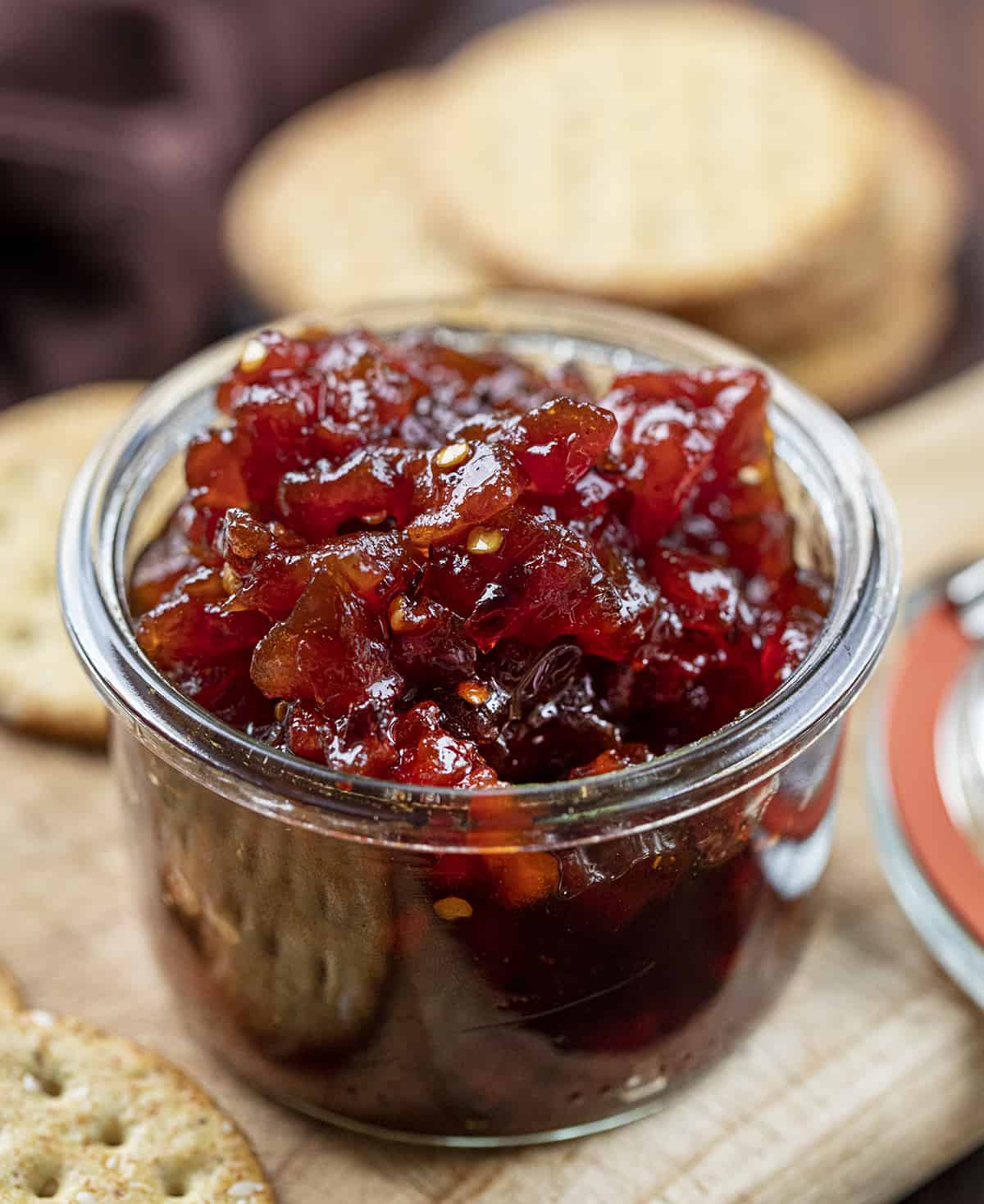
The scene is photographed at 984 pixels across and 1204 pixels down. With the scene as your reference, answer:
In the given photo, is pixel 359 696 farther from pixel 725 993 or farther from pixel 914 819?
pixel 914 819

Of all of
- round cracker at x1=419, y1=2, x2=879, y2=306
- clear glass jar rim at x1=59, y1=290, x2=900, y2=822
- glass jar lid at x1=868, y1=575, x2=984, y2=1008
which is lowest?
glass jar lid at x1=868, y1=575, x2=984, y2=1008

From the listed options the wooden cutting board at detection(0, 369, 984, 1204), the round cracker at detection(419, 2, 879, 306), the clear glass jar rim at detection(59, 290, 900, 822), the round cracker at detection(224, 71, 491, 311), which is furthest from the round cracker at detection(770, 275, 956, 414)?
the clear glass jar rim at detection(59, 290, 900, 822)

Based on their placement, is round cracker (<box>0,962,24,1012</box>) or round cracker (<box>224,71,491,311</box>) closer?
round cracker (<box>0,962,24,1012</box>)

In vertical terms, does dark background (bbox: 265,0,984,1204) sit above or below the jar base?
above

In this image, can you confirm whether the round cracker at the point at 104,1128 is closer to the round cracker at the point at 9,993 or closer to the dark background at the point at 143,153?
the round cracker at the point at 9,993

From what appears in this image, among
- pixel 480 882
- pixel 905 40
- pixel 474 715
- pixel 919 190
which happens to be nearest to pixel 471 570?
pixel 474 715

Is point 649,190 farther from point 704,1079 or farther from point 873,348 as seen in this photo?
point 704,1079

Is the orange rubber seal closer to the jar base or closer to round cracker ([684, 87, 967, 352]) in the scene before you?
the jar base
